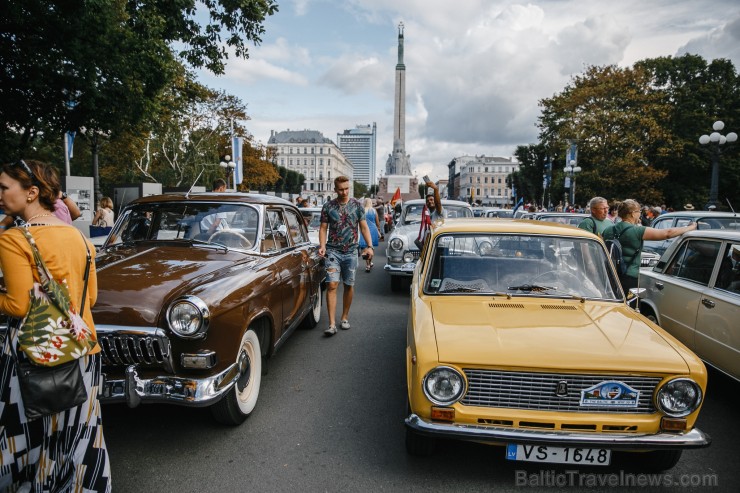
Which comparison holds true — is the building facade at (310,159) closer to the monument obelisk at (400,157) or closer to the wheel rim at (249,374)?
the monument obelisk at (400,157)

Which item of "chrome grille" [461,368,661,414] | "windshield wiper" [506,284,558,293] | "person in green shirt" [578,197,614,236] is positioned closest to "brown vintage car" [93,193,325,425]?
"chrome grille" [461,368,661,414]

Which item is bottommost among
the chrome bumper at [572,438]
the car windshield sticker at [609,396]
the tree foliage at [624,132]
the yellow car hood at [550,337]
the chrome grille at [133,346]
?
the chrome bumper at [572,438]

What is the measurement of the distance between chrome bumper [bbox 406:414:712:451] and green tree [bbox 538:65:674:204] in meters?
27.8

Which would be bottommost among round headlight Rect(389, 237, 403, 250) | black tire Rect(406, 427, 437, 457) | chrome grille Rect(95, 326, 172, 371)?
black tire Rect(406, 427, 437, 457)

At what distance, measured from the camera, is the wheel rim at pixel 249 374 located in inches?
146

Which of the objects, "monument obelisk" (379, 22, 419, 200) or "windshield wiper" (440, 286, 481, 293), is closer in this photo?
"windshield wiper" (440, 286, 481, 293)

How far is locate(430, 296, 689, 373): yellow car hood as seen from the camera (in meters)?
2.70

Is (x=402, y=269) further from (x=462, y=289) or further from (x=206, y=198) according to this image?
(x=462, y=289)

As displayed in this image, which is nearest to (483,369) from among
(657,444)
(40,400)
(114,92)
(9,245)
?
(657,444)

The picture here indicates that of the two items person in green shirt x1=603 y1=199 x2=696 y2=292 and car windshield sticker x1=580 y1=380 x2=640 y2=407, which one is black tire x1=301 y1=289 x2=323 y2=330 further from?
car windshield sticker x1=580 y1=380 x2=640 y2=407

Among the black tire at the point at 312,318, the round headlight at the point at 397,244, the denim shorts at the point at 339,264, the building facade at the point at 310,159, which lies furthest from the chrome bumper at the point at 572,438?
the building facade at the point at 310,159

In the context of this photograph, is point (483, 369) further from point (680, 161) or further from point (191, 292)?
point (680, 161)

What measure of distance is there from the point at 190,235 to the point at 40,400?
2517 millimetres

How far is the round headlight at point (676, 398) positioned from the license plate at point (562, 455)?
0.39m
